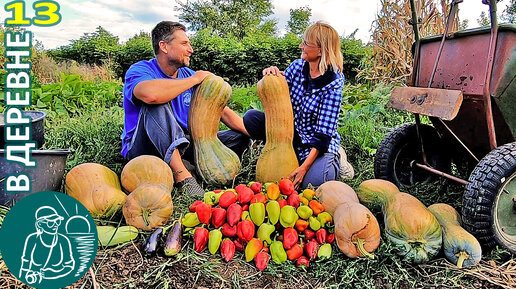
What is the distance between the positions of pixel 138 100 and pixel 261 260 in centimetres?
162

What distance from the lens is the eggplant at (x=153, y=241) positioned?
2.11m

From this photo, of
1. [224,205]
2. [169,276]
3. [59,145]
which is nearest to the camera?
[169,276]

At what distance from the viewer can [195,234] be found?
7.24 ft

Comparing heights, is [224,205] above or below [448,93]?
below

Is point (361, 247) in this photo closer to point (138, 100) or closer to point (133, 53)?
point (138, 100)

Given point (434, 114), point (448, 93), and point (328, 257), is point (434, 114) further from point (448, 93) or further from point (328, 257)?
point (328, 257)

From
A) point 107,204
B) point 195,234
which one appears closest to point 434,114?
point 195,234

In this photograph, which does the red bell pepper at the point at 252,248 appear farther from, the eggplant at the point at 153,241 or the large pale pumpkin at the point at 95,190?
the large pale pumpkin at the point at 95,190

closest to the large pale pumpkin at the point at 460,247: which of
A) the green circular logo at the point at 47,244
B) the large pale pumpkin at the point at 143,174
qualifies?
the large pale pumpkin at the point at 143,174

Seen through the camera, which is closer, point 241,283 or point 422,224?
point 241,283

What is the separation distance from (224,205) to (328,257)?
2.06 feet

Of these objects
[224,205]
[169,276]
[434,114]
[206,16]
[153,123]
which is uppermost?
[206,16]

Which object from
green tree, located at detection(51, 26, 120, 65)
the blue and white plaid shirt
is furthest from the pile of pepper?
green tree, located at detection(51, 26, 120, 65)

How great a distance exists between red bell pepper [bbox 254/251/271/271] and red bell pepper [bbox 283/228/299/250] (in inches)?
4.7
